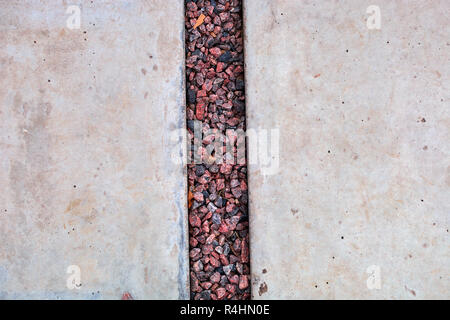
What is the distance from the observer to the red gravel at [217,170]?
1.56 metres

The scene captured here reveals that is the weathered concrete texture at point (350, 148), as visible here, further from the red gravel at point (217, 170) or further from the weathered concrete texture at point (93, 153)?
the weathered concrete texture at point (93, 153)

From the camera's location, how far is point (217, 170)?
5.16ft

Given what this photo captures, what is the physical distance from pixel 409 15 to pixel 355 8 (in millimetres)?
242

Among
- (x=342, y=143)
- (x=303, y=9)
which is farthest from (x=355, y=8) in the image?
(x=342, y=143)

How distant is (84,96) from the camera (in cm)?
155

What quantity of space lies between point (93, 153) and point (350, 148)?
3.75 feet

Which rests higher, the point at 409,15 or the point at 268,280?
the point at 409,15

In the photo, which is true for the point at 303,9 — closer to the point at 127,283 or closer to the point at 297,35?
the point at 297,35

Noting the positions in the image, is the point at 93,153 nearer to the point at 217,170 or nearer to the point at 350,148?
the point at 217,170

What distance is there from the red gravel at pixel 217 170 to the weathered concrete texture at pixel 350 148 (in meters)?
0.07

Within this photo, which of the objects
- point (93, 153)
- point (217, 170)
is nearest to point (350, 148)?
point (217, 170)

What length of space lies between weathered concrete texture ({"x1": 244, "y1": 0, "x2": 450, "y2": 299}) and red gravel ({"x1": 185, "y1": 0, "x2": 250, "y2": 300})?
70 mm
